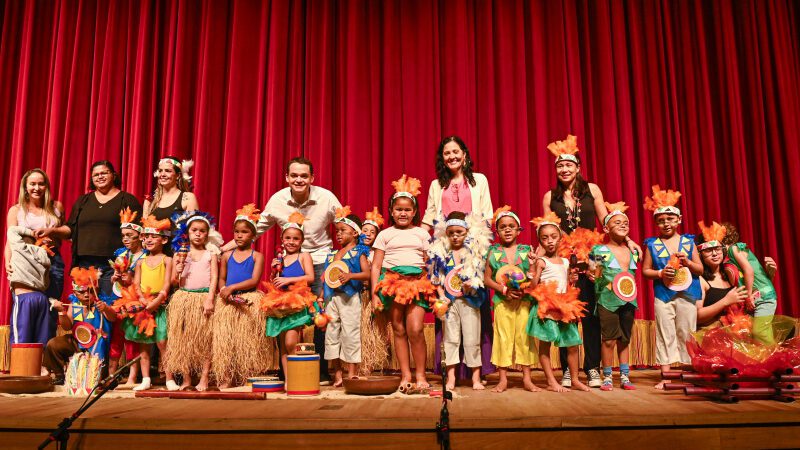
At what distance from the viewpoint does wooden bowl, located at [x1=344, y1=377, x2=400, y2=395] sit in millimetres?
3240

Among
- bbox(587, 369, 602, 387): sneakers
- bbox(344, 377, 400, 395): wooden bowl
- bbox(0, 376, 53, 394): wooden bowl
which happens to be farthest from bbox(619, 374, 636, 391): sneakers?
bbox(0, 376, 53, 394): wooden bowl

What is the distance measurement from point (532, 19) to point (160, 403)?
14.9ft

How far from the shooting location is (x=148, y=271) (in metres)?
3.84

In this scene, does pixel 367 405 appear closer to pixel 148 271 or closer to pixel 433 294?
pixel 433 294

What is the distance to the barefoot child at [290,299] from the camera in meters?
3.64

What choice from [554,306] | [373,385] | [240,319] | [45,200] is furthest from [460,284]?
[45,200]

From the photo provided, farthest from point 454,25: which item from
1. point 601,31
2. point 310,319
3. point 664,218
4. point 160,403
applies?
point 160,403

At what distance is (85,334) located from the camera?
A: 371 cm

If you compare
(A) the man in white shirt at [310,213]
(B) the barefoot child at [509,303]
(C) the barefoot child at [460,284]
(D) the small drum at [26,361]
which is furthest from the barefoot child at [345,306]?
(D) the small drum at [26,361]

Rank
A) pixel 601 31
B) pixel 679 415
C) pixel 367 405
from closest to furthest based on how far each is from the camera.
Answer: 1. pixel 679 415
2. pixel 367 405
3. pixel 601 31

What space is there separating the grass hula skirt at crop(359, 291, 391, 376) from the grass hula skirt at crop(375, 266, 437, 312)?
0.35 meters

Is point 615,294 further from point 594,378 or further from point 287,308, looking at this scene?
point 287,308

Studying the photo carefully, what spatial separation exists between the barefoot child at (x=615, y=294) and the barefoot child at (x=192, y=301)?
233 cm

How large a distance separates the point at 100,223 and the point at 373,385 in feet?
7.70
